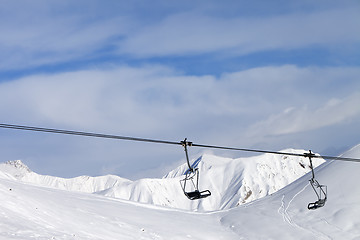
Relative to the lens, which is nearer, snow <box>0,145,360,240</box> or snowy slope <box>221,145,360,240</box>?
snow <box>0,145,360,240</box>

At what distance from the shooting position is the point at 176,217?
39531 mm

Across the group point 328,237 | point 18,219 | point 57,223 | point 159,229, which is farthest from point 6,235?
point 328,237

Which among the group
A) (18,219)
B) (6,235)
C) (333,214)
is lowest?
(6,235)

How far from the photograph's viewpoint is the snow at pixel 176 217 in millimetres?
25781

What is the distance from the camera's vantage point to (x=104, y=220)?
103ft

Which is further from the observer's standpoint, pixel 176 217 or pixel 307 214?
pixel 176 217

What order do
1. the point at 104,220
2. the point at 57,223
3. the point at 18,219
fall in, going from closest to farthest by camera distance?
the point at 18,219, the point at 57,223, the point at 104,220

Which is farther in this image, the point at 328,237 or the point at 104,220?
the point at 328,237

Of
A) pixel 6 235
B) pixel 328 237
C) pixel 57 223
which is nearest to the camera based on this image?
pixel 6 235

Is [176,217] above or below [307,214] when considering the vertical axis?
above

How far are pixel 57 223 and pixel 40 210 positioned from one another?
184cm

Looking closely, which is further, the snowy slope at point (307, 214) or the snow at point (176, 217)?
the snowy slope at point (307, 214)

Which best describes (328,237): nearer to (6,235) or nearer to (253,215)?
(253,215)

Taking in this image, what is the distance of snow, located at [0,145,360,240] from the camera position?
2578 centimetres
